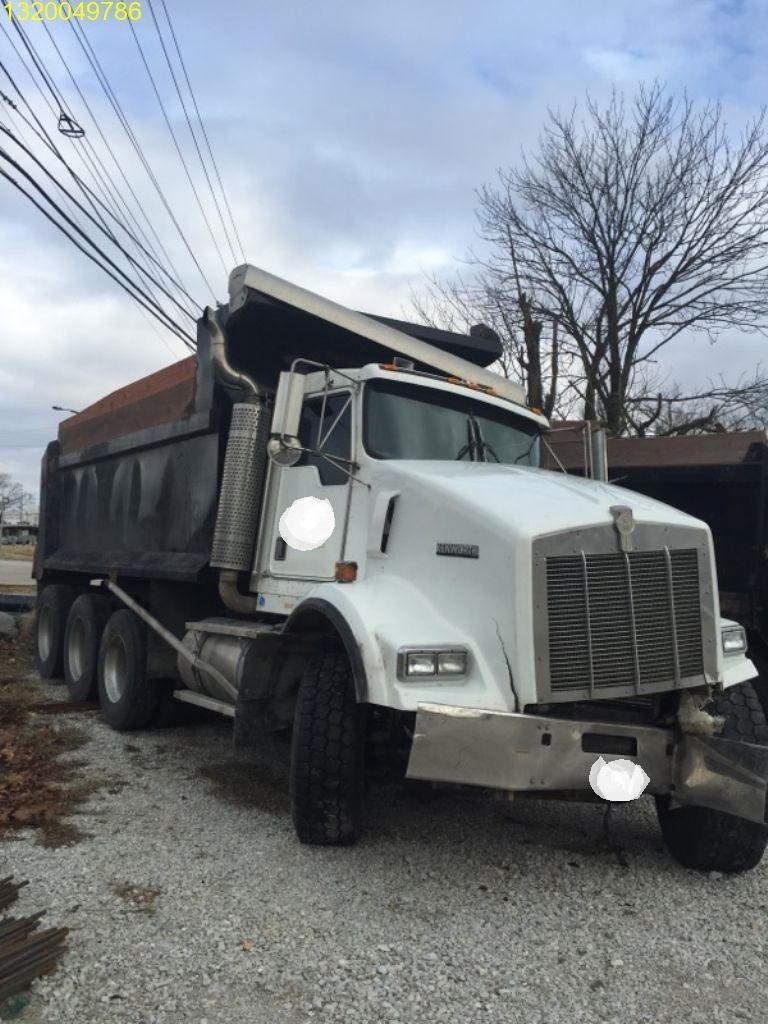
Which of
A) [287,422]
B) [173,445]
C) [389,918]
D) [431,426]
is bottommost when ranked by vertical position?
[389,918]

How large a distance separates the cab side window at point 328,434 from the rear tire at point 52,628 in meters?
5.02

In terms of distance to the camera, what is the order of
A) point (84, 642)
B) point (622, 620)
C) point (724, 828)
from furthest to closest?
point (84, 642), point (724, 828), point (622, 620)

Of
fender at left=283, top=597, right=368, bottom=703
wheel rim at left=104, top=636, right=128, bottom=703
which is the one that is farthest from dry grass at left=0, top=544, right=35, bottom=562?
fender at left=283, top=597, right=368, bottom=703

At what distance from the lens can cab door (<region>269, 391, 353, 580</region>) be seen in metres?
5.32

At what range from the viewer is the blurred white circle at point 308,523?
5.38m

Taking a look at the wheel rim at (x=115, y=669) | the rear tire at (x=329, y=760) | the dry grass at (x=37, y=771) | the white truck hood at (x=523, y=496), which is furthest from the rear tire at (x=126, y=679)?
the white truck hood at (x=523, y=496)

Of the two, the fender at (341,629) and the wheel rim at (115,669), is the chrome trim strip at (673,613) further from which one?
the wheel rim at (115,669)

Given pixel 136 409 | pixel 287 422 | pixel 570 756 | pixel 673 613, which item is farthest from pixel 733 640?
pixel 136 409

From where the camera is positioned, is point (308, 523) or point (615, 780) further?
point (308, 523)

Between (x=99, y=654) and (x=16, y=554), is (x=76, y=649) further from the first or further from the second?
(x=16, y=554)

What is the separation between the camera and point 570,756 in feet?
13.0

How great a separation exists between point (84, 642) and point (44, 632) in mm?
1828

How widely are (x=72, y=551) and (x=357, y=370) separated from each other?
17.3ft

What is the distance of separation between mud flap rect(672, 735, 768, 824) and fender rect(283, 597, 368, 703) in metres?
1.55
